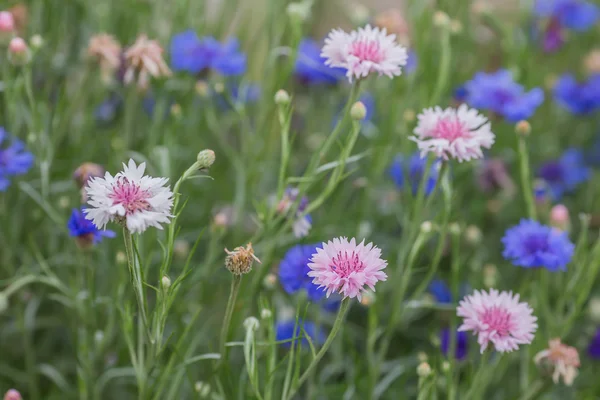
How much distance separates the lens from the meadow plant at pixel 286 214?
0.64m

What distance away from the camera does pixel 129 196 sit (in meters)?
0.49

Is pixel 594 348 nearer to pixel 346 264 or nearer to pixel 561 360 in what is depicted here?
pixel 561 360

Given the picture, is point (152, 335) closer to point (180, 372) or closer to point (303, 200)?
point (180, 372)

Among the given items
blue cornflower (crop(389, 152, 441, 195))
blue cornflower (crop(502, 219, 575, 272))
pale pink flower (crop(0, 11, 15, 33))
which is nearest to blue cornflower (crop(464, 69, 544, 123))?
blue cornflower (crop(389, 152, 441, 195))

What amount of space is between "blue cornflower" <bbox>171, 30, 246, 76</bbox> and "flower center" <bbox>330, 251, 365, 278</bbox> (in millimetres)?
521

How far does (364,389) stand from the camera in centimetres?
82

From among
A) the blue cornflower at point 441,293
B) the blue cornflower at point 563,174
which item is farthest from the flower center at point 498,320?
the blue cornflower at point 563,174

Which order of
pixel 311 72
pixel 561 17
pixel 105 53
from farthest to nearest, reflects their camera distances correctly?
pixel 561 17, pixel 311 72, pixel 105 53

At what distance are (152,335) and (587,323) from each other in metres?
0.66

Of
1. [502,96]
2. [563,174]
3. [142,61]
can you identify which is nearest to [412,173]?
[502,96]

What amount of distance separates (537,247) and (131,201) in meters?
0.42

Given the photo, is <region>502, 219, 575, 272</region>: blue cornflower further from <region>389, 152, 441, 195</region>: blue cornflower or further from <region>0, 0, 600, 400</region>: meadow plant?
<region>389, 152, 441, 195</region>: blue cornflower

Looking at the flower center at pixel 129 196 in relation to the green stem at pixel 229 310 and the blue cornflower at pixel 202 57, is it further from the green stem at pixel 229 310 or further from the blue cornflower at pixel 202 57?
the blue cornflower at pixel 202 57

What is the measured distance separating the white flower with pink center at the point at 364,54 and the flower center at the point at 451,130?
6cm
